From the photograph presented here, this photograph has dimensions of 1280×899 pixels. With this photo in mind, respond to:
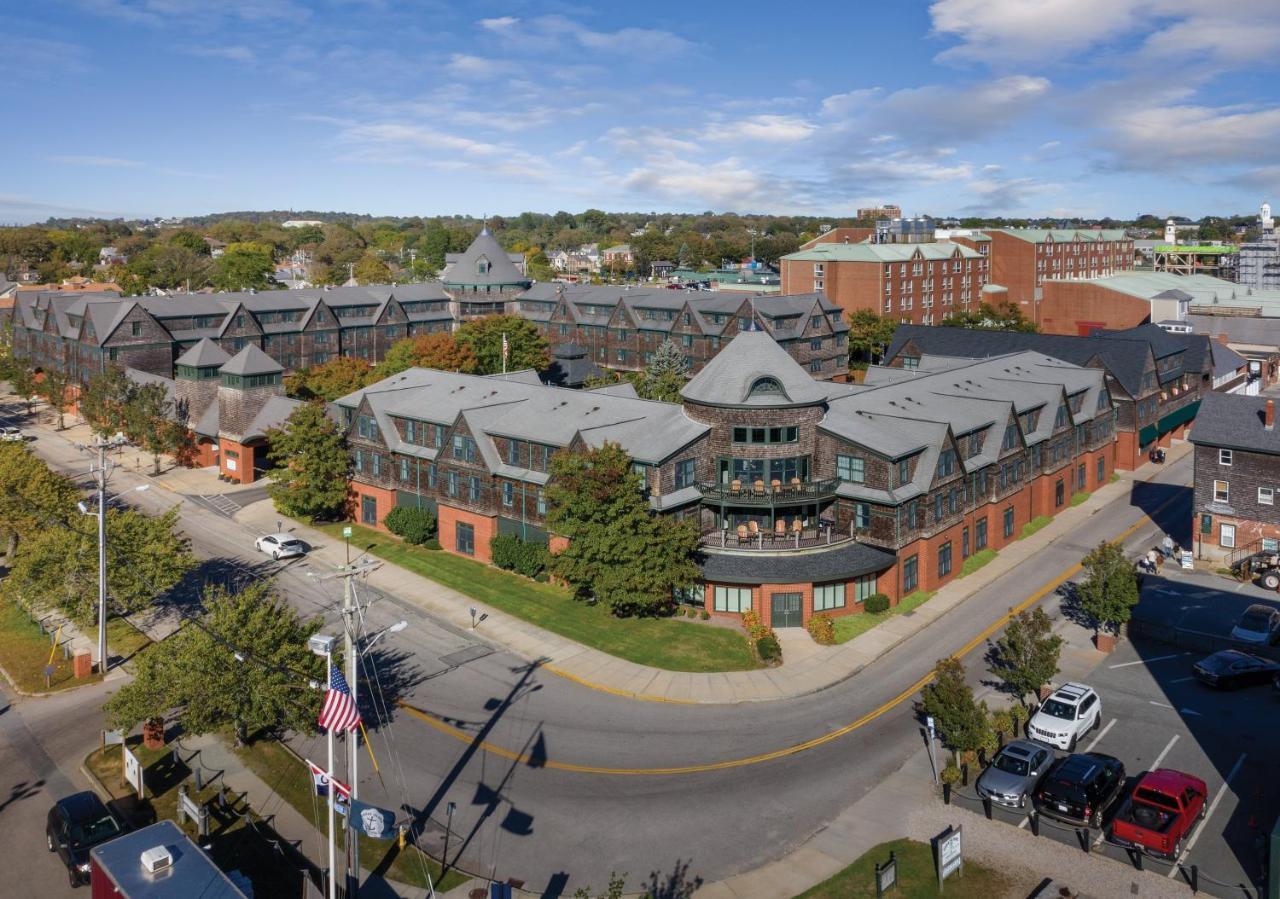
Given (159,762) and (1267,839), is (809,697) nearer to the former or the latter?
(1267,839)

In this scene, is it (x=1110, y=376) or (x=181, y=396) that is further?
(x=181, y=396)

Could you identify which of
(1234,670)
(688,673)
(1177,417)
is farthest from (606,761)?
(1177,417)

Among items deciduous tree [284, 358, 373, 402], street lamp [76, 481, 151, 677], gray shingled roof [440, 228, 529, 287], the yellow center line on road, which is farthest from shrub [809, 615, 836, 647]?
gray shingled roof [440, 228, 529, 287]

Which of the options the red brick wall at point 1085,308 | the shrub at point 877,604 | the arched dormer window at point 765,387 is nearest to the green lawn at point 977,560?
the shrub at point 877,604

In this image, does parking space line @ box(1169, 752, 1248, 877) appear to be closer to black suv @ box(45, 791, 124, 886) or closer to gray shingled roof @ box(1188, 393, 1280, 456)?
gray shingled roof @ box(1188, 393, 1280, 456)

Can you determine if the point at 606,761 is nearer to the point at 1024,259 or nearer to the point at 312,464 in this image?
the point at 312,464

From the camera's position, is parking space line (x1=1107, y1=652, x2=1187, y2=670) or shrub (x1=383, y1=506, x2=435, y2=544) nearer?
parking space line (x1=1107, y1=652, x2=1187, y2=670)

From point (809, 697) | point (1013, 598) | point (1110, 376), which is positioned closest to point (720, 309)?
point (1110, 376)
